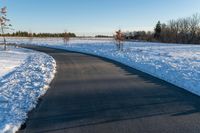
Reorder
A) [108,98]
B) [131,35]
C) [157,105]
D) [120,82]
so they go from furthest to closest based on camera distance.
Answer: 1. [131,35]
2. [120,82]
3. [108,98]
4. [157,105]

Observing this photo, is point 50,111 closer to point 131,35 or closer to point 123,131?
point 123,131

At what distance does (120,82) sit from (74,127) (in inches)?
220

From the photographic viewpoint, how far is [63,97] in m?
7.95

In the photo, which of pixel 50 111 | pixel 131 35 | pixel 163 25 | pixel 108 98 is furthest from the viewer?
pixel 131 35

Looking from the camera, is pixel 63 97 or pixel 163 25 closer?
pixel 63 97

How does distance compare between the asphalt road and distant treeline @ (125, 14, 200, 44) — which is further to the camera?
distant treeline @ (125, 14, 200, 44)

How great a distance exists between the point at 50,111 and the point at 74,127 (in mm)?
1360

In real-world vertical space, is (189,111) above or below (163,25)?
below

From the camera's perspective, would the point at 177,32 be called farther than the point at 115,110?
Yes

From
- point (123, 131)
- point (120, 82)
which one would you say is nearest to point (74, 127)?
point (123, 131)

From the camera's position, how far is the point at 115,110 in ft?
21.2

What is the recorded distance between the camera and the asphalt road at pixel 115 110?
5.22 metres

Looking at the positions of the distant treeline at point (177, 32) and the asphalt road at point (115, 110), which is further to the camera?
the distant treeline at point (177, 32)

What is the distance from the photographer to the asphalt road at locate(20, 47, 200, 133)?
17.1 ft
